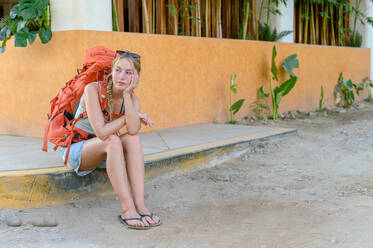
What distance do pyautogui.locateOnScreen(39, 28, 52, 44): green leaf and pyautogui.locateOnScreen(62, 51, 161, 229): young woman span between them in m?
1.66

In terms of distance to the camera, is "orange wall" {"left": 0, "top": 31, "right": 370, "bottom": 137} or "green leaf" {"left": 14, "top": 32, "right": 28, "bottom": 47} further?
"orange wall" {"left": 0, "top": 31, "right": 370, "bottom": 137}

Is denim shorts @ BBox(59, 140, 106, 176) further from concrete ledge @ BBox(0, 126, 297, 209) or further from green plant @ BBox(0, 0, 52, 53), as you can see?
green plant @ BBox(0, 0, 52, 53)

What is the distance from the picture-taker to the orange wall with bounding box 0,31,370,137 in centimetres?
462

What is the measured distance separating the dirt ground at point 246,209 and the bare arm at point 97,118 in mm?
561

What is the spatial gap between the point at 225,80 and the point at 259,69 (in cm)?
91

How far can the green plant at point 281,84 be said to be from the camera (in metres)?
6.75

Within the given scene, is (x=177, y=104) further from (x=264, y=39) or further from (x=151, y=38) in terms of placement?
(x=264, y=39)

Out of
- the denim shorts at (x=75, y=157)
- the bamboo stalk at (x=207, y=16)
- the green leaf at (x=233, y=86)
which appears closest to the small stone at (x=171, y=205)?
the denim shorts at (x=75, y=157)

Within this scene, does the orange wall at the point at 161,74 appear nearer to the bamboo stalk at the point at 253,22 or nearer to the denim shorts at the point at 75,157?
the bamboo stalk at the point at 253,22

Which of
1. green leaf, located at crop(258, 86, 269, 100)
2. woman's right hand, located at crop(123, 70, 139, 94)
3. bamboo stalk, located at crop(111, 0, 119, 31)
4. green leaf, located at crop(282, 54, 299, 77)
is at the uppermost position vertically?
bamboo stalk, located at crop(111, 0, 119, 31)

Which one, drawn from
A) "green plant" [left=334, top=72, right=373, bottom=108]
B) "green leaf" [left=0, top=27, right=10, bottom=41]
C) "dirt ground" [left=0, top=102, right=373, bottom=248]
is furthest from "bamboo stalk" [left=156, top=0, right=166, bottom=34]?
"green plant" [left=334, top=72, right=373, bottom=108]

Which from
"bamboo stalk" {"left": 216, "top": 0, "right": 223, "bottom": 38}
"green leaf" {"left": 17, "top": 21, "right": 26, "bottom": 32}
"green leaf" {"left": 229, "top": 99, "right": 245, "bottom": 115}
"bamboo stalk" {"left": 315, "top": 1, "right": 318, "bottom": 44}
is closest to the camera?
"green leaf" {"left": 17, "top": 21, "right": 26, "bottom": 32}

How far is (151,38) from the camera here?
520 cm

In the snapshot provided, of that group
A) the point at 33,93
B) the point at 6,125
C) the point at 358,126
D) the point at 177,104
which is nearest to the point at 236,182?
the point at 177,104
